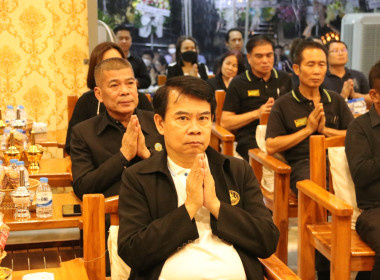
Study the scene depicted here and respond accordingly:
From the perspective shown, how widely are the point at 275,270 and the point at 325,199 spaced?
2.70 feet

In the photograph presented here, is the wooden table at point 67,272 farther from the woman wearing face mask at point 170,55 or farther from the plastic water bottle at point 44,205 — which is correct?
the woman wearing face mask at point 170,55

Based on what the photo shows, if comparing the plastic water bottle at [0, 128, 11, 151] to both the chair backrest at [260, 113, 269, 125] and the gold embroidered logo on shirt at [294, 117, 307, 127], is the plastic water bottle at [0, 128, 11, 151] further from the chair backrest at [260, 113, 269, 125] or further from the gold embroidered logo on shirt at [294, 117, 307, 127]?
the gold embroidered logo on shirt at [294, 117, 307, 127]

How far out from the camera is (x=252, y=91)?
195 inches

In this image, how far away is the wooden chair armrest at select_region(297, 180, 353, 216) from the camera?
2742mm

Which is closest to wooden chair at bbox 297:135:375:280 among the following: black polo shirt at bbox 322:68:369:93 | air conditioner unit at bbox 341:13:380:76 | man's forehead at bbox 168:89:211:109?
man's forehead at bbox 168:89:211:109

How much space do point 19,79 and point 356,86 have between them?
3.01m

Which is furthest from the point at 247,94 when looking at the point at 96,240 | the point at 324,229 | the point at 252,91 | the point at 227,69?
the point at 96,240

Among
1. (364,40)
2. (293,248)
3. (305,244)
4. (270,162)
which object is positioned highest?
(364,40)

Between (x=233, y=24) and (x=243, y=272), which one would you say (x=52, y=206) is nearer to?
(x=243, y=272)

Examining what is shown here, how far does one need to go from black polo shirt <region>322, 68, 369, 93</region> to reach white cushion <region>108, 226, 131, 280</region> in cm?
390

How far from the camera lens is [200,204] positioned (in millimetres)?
2006

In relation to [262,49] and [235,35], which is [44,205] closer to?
[262,49]

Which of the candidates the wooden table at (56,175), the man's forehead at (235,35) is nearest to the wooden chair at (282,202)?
the wooden table at (56,175)

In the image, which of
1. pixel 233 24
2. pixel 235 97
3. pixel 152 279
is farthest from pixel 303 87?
pixel 233 24
